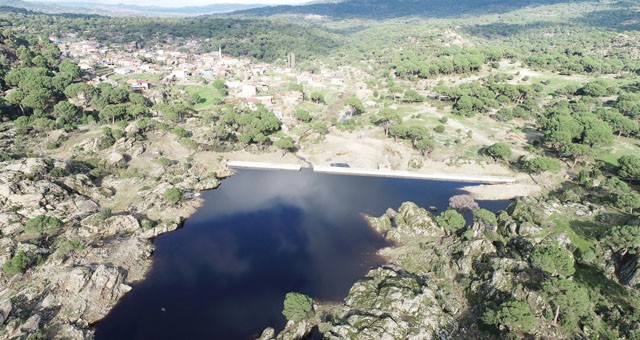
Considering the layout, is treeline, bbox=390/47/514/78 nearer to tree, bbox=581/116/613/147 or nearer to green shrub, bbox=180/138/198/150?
tree, bbox=581/116/613/147

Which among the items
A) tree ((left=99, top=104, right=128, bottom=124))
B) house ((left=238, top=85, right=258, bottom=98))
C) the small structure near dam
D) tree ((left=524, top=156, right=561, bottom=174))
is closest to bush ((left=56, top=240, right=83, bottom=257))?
the small structure near dam

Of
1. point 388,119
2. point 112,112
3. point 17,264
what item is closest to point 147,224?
point 17,264

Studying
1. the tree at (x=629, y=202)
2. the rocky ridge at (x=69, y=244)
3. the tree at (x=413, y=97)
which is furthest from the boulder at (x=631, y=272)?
the tree at (x=413, y=97)

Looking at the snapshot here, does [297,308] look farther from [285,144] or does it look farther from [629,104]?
[629,104]

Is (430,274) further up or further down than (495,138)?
further down

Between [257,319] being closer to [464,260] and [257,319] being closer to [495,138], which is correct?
[464,260]


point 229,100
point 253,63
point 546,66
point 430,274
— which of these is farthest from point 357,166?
point 253,63

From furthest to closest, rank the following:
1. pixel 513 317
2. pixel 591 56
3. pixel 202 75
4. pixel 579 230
→ pixel 591 56
pixel 202 75
pixel 579 230
pixel 513 317
